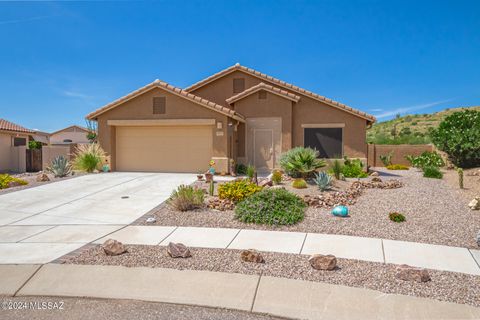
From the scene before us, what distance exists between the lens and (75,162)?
57.6ft

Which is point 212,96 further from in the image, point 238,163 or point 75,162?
point 75,162

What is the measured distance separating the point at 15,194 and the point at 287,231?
9.44 meters

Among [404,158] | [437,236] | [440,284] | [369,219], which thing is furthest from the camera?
[404,158]

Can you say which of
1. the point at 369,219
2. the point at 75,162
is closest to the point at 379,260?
the point at 369,219

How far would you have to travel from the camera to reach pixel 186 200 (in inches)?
357

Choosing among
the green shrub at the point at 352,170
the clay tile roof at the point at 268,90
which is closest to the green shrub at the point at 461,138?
the green shrub at the point at 352,170

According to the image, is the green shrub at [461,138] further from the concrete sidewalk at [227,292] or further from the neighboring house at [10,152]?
the neighboring house at [10,152]

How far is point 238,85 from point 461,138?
12.3 metres

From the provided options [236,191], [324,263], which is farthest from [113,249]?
[236,191]

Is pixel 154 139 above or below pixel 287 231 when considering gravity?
above

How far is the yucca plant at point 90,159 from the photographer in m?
17.1

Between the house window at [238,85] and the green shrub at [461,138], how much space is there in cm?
1159

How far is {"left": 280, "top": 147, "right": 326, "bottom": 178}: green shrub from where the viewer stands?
1296 cm

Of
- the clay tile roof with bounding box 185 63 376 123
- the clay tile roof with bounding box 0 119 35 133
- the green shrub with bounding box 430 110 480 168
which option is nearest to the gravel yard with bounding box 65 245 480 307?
the clay tile roof with bounding box 185 63 376 123
